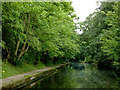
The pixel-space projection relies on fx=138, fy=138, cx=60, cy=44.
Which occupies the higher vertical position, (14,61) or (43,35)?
(43,35)

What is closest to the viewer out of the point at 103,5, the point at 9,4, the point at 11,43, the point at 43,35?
the point at 9,4

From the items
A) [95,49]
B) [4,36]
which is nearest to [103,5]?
[95,49]

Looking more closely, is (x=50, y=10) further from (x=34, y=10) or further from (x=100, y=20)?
(x=100, y=20)

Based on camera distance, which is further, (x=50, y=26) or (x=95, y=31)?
(x=95, y=31)

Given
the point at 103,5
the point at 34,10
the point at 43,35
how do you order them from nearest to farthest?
1. the point at 34,10
2. the point at 43,35
3. the point at 103,5

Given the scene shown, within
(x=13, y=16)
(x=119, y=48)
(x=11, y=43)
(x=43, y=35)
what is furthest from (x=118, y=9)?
(x=11, y=43)

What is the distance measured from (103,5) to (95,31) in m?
4.33

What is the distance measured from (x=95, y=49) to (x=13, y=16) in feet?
53.2

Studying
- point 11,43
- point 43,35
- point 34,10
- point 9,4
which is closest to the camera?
point 9,4

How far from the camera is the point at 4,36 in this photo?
11.8 meters

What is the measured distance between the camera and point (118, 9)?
12484 millimetres

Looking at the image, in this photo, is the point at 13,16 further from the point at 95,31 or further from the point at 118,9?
the point at 95,31

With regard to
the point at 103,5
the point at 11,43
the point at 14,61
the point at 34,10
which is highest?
the point at 103,5

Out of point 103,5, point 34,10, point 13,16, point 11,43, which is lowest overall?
point 11,43
